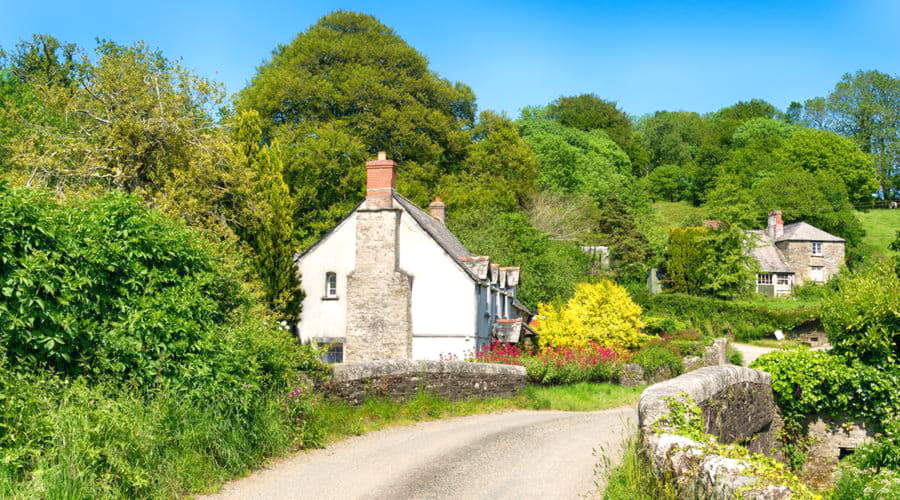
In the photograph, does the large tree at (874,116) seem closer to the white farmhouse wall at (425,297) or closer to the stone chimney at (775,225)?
the stone chimney at (775,225)

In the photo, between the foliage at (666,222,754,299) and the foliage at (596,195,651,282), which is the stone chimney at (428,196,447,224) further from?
the foliage at (666,222,754,299)

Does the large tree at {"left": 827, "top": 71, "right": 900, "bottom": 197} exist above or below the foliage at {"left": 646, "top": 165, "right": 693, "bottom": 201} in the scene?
above

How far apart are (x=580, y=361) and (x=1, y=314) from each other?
18.9 metres

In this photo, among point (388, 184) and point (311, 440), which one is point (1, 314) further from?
point (388, 184)

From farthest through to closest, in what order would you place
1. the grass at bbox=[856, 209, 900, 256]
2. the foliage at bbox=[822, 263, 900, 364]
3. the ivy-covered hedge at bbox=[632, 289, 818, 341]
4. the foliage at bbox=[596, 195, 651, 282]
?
the grass at bbox=[856, 209, 900, 256] < the foliage at bbox=[596, 195, 651, 282] < the ivy-covered hedge at bbox=[632, 289, 818, 341] < the foliage at bbox=[822, 263, 900, 364]

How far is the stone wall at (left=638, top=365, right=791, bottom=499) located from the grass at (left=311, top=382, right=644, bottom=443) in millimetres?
5059

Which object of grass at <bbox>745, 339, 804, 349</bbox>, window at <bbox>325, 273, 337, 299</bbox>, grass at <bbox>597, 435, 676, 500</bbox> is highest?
window at <bbox>325, 273, 337, 299</bbox>

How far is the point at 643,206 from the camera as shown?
69750mm

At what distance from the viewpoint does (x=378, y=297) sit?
88.7ft

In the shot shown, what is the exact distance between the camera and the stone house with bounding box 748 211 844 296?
5553 centimetres

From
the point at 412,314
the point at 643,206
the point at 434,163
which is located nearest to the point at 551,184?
the point at 643,206

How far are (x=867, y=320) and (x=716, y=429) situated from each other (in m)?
7.56

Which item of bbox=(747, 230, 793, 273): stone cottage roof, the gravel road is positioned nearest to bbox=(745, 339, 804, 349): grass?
the gravel road

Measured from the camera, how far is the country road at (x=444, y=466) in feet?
29.4
